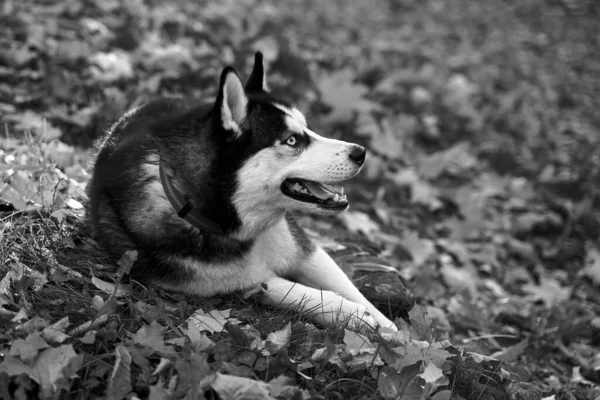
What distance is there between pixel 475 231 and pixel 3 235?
4190 millimetres

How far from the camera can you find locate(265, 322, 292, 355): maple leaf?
112 inches

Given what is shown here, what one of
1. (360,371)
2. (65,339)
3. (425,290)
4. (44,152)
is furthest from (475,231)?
(65,339)

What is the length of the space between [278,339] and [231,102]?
3.98 ft

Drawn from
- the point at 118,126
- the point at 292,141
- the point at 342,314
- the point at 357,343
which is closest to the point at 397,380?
the point at 357,343

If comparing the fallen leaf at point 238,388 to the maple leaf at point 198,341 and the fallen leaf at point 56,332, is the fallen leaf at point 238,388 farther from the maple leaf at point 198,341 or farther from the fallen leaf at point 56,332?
the fallen leaf at point 56,332

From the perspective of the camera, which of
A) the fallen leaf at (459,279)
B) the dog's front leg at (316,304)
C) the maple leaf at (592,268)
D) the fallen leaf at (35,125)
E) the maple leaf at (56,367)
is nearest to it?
the maple leaf at (56,367)

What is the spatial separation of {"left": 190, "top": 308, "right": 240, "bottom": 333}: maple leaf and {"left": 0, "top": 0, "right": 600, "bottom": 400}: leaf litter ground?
0.01 m

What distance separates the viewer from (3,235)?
3248 millimetres

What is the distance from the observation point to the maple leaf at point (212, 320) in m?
3.02

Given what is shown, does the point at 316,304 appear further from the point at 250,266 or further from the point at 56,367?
the point at 56,367

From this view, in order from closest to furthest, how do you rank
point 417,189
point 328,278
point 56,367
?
point 56,367 → point 328,278 → point 417,189

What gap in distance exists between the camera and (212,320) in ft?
10.1

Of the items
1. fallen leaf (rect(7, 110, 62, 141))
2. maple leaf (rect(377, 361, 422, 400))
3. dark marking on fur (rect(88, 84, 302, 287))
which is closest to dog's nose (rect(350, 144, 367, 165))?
dark marking on fur (rect(88, 84, 302, 287))

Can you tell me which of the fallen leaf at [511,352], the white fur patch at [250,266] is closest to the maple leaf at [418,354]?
the white fur patch at [250,266]
